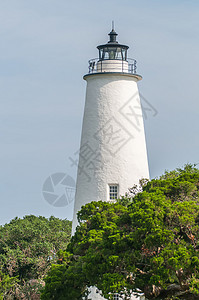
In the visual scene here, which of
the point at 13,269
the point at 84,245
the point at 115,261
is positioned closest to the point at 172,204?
the point at 115,261

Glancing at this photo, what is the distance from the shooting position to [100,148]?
1407 inches

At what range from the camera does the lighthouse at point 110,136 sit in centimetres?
3562

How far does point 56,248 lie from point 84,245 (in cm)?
1329

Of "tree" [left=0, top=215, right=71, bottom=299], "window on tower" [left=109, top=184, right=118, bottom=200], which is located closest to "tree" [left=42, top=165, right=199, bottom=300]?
"window on tower" [left=109, top=184, right=118, bottom=200]

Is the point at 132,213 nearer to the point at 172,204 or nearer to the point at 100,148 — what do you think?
the point at 172,204

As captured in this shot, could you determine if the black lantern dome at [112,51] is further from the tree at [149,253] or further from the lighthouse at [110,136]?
the tree at [149,253]

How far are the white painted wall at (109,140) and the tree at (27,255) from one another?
470cm

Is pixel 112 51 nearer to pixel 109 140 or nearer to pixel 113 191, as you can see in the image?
pixel 109 140

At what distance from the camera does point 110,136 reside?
35781 millimetres

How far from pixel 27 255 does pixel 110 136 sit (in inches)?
366

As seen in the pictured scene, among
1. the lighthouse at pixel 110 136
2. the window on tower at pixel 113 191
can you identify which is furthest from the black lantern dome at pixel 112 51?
the window on tower at pixel 113 191

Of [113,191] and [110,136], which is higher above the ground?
[110,136]

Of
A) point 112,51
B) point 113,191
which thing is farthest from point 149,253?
point 112,51

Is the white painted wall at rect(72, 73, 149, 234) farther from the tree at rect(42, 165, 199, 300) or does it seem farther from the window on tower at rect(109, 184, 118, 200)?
the tree at rect(42, 165, 199, 300)
